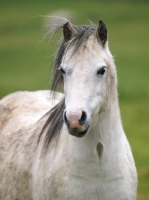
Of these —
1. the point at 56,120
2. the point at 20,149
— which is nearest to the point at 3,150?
the point at 20,149

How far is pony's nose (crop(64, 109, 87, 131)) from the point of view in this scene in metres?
5.81

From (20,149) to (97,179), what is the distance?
136 cm

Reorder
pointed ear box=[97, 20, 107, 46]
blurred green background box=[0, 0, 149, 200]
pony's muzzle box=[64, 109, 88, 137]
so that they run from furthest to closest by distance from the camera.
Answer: blurred green background box=[0, 0, 149, 200] < pointed ear box=[97, 20, 107, 46] < pony's muzzle box=[64, 109, 88, 137]

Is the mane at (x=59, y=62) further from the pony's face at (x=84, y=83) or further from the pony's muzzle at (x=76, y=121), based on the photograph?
the pony's muzzle at (x=76, y=121)

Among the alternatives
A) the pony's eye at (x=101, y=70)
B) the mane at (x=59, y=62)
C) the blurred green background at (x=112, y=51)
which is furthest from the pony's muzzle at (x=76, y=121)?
the blurred green background at (x=112, y=51)

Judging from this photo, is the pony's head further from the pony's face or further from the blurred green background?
the blurred green background

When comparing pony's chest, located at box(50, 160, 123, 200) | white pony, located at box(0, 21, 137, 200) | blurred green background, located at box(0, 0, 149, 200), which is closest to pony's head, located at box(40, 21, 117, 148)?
white pony, located at box(0, 21, 137, 200)

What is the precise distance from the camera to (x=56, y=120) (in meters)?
7.06

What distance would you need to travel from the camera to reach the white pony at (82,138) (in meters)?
6.12

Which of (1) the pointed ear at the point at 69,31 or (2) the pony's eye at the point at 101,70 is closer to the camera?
(2) the pony's eye at the point at 101,70

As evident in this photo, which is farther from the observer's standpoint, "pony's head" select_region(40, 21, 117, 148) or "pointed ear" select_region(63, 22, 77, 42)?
"pointed ear" select_region(63, 22, 77, 42)

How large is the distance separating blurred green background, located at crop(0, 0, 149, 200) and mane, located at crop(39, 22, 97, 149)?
3014mm

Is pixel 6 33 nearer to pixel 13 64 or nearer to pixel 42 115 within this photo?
pixel 13 64

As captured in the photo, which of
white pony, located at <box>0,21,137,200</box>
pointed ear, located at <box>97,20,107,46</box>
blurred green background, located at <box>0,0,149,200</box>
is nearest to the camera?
white pony, located at <box>0,21,137,200</box>
